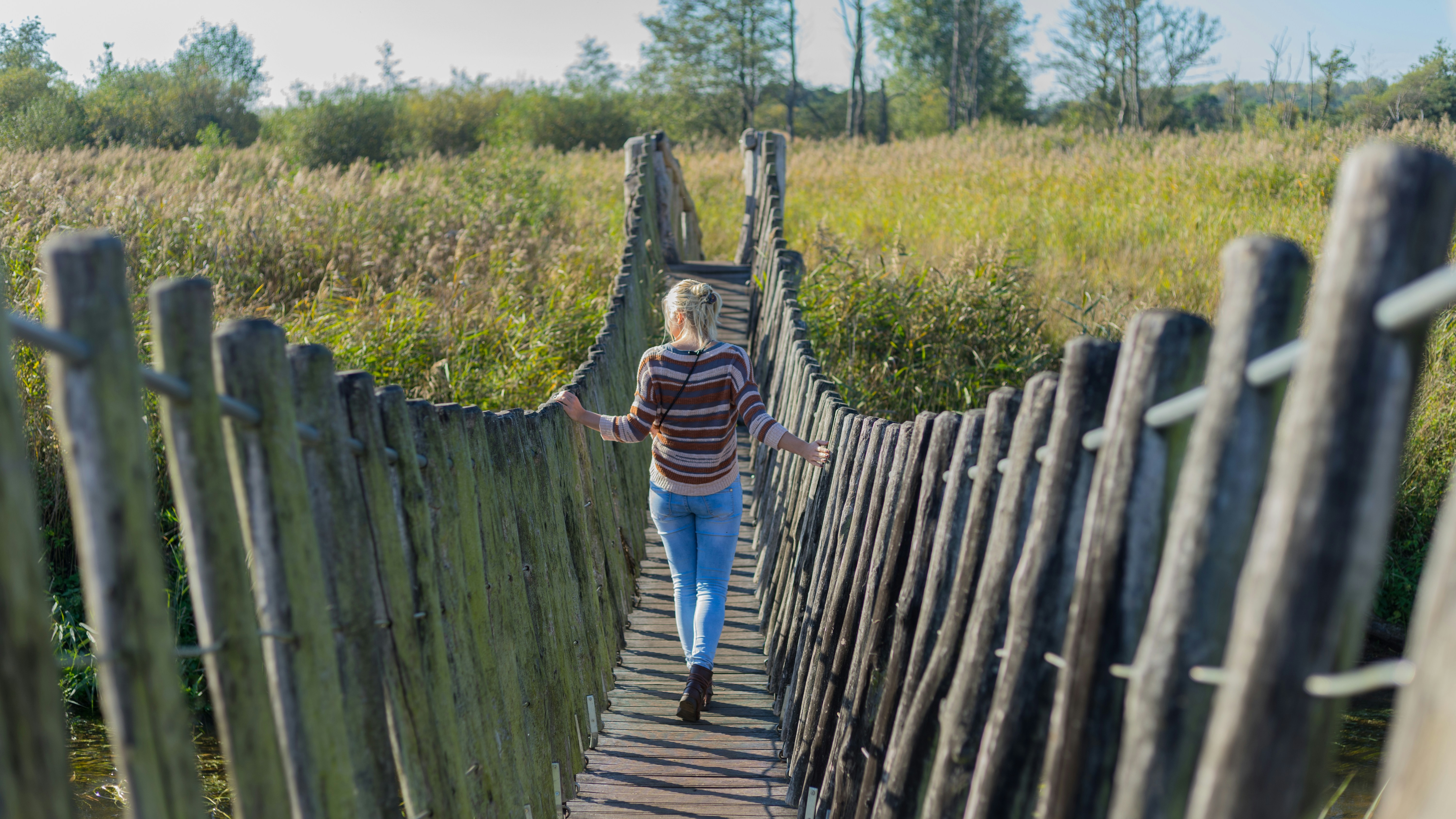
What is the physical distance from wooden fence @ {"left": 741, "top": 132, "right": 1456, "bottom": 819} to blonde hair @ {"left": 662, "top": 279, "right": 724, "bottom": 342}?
1377 millimetres

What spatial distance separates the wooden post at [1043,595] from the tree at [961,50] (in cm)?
4368

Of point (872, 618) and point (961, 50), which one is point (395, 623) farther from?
point (961, 50)

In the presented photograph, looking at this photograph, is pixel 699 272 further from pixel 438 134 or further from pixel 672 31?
pixel 672 31

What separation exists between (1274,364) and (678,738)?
3.06 meters

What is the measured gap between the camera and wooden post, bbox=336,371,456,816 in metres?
1.96

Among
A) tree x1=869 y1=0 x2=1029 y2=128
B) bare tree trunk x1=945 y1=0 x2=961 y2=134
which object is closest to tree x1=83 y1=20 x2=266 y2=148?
bare tree trunk x1=945 y1=0 x2=961 y2=134

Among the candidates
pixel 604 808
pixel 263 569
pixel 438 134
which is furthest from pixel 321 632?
pixel 438 134

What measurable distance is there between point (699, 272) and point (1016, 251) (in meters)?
3.48

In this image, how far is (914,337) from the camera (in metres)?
9.27

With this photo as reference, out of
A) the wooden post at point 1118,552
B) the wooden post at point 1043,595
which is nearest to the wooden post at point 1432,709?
the wooden post at point 1118,552

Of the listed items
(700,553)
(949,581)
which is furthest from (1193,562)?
(700,553)

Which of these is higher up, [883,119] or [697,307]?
[883,119]

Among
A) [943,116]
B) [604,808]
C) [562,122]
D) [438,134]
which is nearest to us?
[604,808]

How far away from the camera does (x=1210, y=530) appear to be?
1202mm
